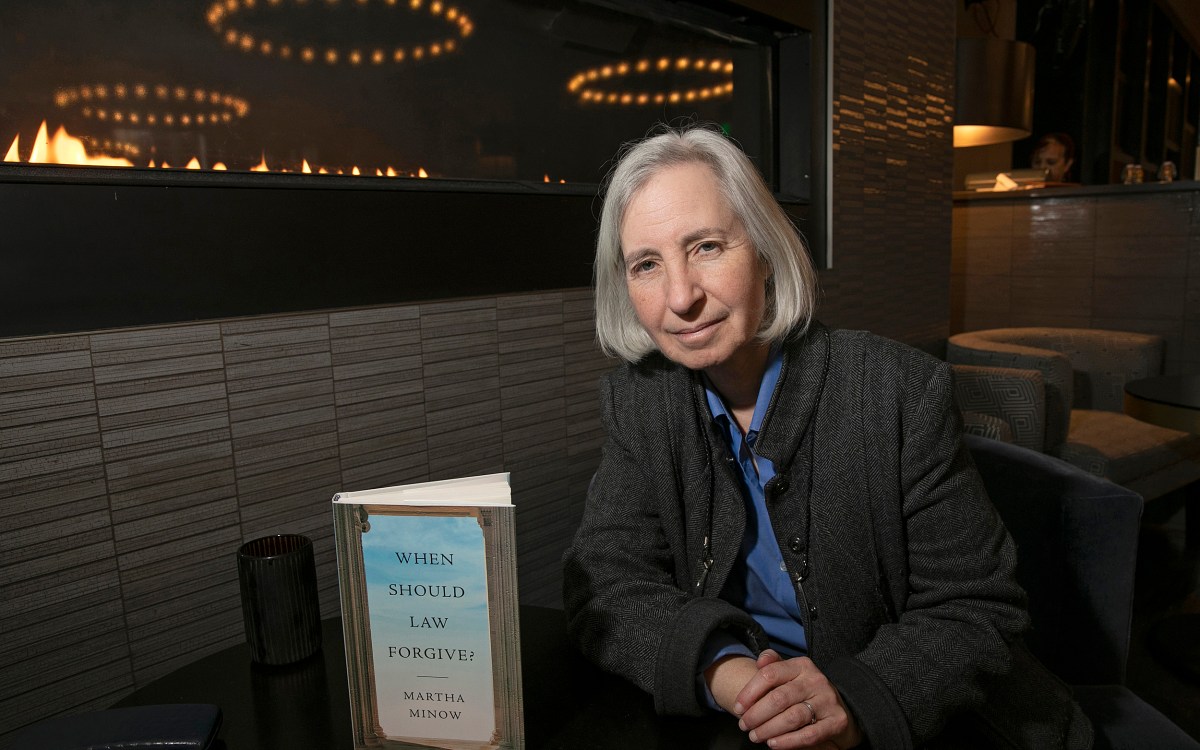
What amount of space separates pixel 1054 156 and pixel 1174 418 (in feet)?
15.5

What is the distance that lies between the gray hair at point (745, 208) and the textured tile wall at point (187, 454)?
2.54 ft

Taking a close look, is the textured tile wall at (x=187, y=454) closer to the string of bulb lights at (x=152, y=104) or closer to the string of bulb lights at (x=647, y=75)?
the string of bulb lights at (x=152, y=104)

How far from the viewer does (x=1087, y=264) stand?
4.30 metres

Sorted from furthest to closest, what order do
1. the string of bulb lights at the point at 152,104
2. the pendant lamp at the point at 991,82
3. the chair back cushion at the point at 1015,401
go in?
the pendant lamp at the point at 991,82, the chair back cushion at the point at 1015,401, the string of bulb lights at the point at 152,104

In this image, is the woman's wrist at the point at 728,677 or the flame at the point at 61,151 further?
the flame at the point at 61,151

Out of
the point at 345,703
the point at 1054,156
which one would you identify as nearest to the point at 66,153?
the point at 345,703

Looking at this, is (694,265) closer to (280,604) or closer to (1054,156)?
(280,604)

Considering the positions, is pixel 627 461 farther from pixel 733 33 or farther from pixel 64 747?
pixel 733 33

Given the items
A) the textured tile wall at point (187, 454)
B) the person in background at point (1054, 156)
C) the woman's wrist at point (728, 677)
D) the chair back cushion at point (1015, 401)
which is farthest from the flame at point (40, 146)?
the person in background at point (1054, 156)

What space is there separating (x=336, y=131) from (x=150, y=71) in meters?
0.42

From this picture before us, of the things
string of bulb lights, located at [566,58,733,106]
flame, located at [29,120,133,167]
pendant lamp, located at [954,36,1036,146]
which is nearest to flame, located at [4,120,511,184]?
flame, located at [29,120,133,167]

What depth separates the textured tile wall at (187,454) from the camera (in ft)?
4.14

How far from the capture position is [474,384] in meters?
1.95

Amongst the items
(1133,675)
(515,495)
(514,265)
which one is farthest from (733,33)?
(1133,675)
